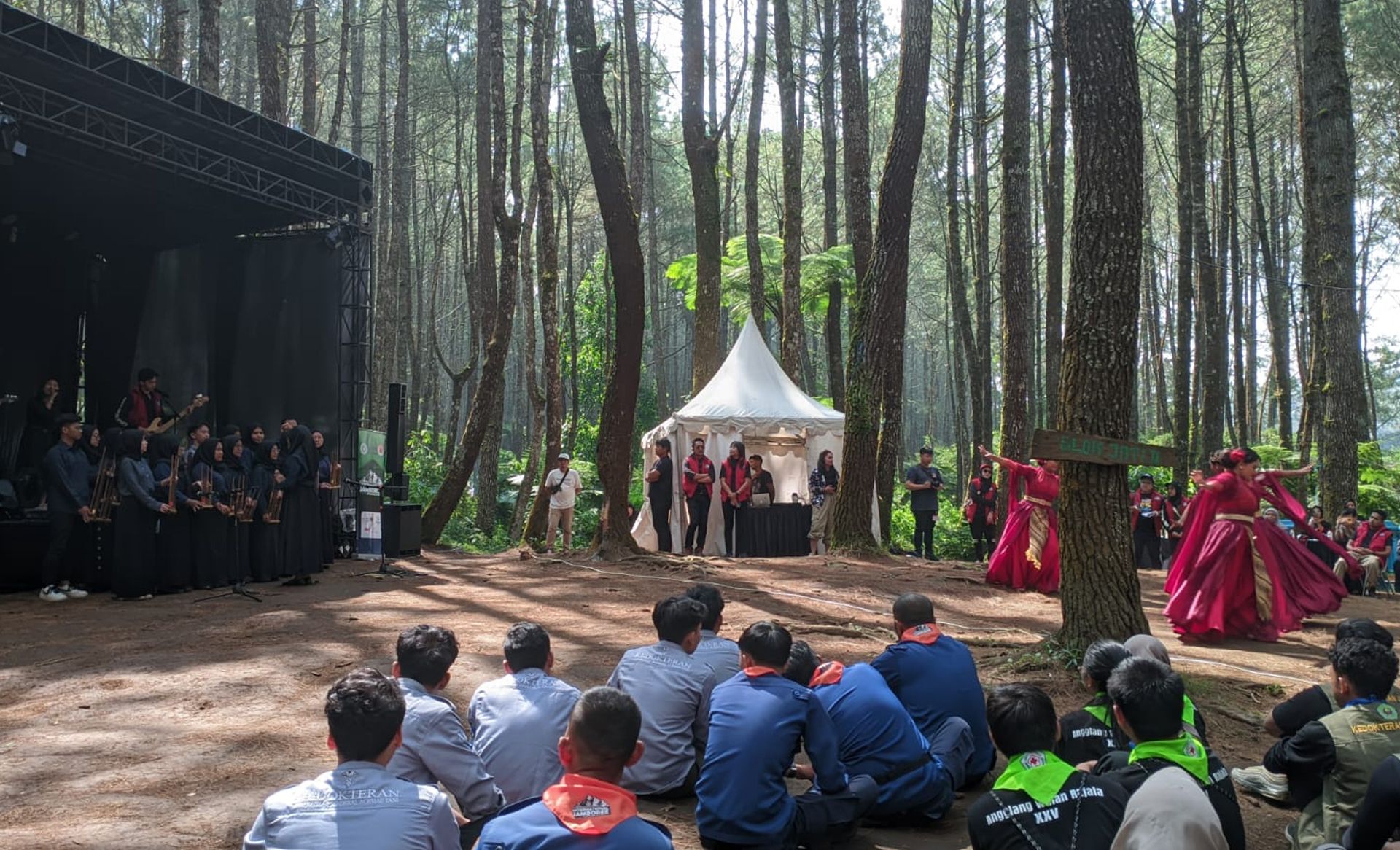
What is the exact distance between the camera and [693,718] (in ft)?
15.6

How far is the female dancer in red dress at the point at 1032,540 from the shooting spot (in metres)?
11.4

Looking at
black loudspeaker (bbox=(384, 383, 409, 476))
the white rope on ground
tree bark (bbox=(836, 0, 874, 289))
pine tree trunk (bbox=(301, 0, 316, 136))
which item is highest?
pine tree trunk (bbox=(301, 0, 316, 136))

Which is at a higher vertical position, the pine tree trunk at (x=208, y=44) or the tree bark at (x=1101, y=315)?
the pine tree trunk at (x=208, y=44)

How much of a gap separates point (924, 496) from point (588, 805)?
548 inches

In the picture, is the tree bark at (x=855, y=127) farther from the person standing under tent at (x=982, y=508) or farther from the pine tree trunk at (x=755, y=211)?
the pine tree trunk at (x=755, y=211)

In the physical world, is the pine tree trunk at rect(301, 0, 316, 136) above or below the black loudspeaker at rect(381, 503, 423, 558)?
above

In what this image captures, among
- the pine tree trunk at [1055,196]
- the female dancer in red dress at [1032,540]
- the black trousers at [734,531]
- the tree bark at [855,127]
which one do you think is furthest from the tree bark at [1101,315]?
the pine tree trunk at [1055,196]

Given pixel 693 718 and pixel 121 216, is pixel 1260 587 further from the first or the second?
pixel 121 216

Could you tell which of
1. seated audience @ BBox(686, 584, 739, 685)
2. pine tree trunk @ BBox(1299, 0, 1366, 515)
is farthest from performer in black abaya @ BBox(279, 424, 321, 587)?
pine tree trunk @ BBox(1299, 0, 1366, 515)

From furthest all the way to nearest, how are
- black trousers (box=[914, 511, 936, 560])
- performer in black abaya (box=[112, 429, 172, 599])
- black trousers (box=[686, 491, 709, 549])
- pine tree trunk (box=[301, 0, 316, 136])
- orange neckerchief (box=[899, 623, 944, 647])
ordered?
pine tree trunk (box=[301, 0, 316, 136]) < black trousers (box=[914, 511, 936, 560]) < black trousers (box=[686, 491, 709, 549]) < performer in black abaya (box=[112, 429, 172, 599]) < orange neckerchief (box=[899, 623, 944, 647])

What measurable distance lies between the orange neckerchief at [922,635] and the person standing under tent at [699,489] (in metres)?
10.0

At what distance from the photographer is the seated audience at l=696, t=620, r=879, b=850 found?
3963 mm

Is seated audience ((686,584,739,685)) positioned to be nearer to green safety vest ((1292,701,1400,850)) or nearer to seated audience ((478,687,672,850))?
seated audience ((478,687,672,850))

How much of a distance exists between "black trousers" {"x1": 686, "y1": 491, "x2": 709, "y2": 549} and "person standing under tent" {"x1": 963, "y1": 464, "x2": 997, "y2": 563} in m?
4.24
